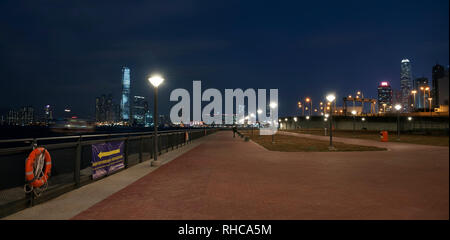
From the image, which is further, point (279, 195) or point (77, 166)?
point (77, 166)

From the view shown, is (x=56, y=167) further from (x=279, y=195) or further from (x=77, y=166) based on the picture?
(x=279, y=195)

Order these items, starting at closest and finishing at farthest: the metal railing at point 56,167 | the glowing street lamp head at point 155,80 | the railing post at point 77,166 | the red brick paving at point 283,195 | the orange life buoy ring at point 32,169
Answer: the red brick paving at point 283,195
the metal railing at point 56,167
the orange life buoy ring at point 32,169
the railing post at point 77,166
the glowing street lamp head at point 155,80

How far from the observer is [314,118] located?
102 meters

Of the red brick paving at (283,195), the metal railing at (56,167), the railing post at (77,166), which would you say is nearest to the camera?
the red brick paving at (283,195)

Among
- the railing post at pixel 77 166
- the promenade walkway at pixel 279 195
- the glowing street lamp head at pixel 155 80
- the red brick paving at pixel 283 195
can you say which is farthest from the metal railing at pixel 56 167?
the glowing street lamp head at pixel 155 80

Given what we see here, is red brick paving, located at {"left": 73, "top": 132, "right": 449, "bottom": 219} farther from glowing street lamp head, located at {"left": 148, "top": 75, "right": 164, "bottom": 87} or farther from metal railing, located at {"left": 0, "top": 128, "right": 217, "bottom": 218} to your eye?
glowing street lamp head, located at {"left": 148, "top": 75, "right": 164, "bottom": 87}

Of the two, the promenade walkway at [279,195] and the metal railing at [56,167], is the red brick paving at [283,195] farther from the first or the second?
the metal railing at [56,167]

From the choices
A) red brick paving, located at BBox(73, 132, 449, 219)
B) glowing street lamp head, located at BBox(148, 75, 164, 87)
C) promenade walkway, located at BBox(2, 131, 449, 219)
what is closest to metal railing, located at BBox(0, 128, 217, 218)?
promenade walkway, located at BBox(2, 131, 449, 219)

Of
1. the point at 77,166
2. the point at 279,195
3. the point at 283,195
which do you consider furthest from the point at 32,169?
the point at 283,195

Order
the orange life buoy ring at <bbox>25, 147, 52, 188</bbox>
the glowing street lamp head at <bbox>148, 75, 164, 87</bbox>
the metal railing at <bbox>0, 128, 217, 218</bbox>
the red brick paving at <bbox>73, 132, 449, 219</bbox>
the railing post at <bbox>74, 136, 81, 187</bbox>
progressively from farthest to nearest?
the glowing street lamp head at <bbox>148, 75, 164, 87</bbox> → the railing post at <bbox>74, 136, 81, 187</bbox> → the orange life buoy ring at <bbox>25, 147, 52, 188</bbox> → the metal railing at <bbox>0, 128, 217, 218</bbox> → the red brick paving at <bbox>73, 132, 449, 219</bbox>

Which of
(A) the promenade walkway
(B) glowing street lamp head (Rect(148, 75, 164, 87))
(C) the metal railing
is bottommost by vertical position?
(A) the promenade walkway

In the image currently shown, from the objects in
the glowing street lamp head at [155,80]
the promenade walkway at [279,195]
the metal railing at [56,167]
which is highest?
the glowing street lamp head at [155,80]
